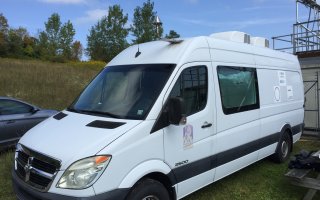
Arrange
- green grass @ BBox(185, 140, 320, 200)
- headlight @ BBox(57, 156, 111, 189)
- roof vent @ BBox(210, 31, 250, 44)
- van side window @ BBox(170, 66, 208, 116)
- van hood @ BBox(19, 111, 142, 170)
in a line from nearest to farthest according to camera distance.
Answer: headlight @ BBox(57, 156, 111, 189) → van hood @ BBox(19, 111, 142, 170) → van side window @ BBox(170, 66, 208, 116) → green grass @ BBox(185, 140, 320, 200) → roof vent @ BBox(210, 31, 250, 44)

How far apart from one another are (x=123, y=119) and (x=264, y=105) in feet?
11.5

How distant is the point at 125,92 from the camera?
470 centimetres

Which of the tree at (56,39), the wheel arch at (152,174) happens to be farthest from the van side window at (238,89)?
the tree at (56,39)

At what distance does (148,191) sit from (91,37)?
51069 millimetres

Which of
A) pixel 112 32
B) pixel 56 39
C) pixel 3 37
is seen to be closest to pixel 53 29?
pixel 56 39

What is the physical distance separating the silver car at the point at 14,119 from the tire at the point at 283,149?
5.63m

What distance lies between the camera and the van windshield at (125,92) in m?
4.43

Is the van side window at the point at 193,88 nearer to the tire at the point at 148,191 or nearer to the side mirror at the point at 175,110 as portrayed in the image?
the side mirror at the point at 175,110

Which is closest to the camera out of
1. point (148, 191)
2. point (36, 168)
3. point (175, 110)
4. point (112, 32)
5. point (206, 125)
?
point (36, 168)

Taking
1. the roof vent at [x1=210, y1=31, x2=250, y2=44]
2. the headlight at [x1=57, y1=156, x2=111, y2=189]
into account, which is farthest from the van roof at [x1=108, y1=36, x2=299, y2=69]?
the headlight at [x1=57, y1=156, x2=111, y2=189]

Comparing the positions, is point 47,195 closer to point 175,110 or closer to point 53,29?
point 175,110

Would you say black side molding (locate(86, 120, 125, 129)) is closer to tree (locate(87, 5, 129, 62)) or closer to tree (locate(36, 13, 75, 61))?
tree (locate(87, 5, 129, 62))

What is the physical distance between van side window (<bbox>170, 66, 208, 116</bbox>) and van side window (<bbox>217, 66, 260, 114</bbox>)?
469 millimetres

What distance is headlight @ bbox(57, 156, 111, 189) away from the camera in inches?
145
